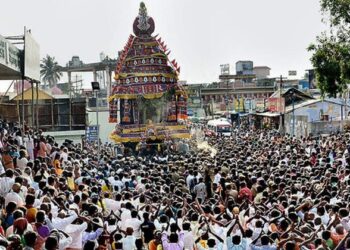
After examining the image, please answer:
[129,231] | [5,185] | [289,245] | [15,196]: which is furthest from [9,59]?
[289,245]

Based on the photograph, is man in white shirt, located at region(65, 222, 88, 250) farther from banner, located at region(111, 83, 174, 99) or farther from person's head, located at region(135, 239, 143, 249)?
banner, located at region(111, 83, 174, 99)

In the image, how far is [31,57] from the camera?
20875 mm

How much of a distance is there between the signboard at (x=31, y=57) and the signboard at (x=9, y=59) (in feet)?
0.93

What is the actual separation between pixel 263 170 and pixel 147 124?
60.5 ft

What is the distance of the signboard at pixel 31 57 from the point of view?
19469 millimetres

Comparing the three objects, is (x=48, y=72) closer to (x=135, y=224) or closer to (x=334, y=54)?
(x=334, y=54)

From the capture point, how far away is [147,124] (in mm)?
37844

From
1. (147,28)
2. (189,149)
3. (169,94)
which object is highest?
(147,28)

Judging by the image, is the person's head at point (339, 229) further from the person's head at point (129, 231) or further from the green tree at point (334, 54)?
the green tree at point (334, 54)

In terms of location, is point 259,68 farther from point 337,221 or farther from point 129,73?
point 337,221

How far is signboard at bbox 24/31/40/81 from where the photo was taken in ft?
63.9

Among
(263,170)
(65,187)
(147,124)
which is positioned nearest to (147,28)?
(147,124)

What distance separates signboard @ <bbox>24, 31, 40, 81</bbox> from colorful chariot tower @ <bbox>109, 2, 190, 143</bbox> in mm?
14721

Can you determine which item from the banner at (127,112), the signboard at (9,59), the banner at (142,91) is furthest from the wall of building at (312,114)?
the signboard at (9,59)
